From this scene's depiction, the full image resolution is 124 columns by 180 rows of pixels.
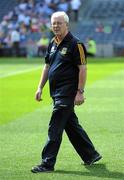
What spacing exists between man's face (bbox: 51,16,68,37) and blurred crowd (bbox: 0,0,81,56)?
37139 mm

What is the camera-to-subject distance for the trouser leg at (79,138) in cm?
896

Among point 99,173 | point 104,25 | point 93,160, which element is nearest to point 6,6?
point 104,25

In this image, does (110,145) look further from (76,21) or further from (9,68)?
(76,21)

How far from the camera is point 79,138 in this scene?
9.03 metres

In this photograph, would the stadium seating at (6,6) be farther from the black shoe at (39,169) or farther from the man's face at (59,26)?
the black shoe at (39,169)

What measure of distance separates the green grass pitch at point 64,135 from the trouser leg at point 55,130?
22cm

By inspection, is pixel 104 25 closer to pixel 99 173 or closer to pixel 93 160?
pixel 93 160

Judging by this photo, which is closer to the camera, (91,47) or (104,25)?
(91,47)

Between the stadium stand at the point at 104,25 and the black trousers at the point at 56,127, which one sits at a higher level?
the black trousers at the point at 56,127

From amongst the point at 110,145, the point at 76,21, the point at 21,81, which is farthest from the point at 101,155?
the point at 76,21

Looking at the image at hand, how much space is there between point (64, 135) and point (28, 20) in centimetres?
3729

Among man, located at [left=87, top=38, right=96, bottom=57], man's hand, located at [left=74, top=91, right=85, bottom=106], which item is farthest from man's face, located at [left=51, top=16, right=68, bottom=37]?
man, located at [left=87, top=38, right=96, bottom=57]

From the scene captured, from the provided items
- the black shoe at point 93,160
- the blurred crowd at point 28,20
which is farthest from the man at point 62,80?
the blurred crowd at point 28,20

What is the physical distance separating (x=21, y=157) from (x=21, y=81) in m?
15.1
